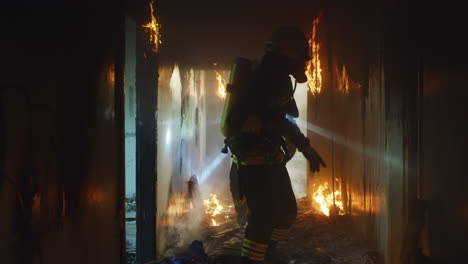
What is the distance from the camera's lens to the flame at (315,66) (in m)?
6.22

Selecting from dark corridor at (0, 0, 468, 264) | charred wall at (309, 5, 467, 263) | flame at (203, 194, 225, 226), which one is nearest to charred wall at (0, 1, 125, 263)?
dark corridor at (0, 0, 468, 264)

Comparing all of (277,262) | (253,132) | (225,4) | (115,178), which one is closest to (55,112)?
(115,178)

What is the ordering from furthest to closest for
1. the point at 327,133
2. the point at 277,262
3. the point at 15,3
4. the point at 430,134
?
1. the point at 327,133
2. the point at 277,262
3. the point at 430,134
4. the point at 15,3

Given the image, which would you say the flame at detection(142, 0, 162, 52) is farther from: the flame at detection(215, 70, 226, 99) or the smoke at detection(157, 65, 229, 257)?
the flame at detection(215, 70, 226, 99)

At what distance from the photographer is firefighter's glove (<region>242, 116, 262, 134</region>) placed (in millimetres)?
3451

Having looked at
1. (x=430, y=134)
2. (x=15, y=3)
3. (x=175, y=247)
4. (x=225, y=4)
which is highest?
(x=225, y=4)

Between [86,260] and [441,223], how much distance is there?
7.42 feet

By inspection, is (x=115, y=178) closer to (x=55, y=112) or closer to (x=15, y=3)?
(x=55, y=112)

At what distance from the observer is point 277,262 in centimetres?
410

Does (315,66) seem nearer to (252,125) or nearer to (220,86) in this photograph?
(252,125)

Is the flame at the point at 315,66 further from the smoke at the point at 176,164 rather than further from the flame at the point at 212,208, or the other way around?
the flame at the point at 212,208

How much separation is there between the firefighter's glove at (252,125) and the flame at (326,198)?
2584mm

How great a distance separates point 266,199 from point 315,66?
3878mm

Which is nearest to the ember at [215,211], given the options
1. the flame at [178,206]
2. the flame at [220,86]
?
the flame at [178,206]
